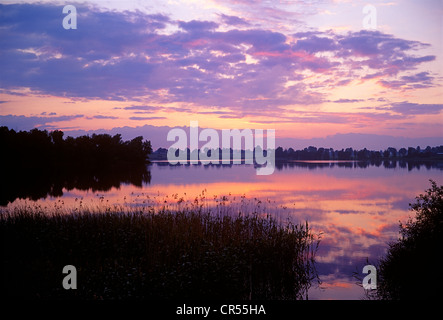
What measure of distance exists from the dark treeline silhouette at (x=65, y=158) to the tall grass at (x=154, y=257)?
55280 mm

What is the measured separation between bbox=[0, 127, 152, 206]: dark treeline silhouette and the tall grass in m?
55.3

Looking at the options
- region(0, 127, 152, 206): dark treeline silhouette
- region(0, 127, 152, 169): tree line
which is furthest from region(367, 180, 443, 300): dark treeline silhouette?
region(0, 127, 152, 169): tree line

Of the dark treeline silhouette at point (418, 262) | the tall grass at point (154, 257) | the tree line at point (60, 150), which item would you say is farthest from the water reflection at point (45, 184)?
the dark treeline silhouette at point (418, 262)

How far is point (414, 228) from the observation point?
16.0 m

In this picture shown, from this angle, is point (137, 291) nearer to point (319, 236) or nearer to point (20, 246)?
point (20, 246)

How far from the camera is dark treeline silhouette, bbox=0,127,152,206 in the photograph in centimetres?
8519

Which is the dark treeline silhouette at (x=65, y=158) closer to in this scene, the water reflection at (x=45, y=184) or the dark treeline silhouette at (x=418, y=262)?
the water reflection at (x=45, y=184)

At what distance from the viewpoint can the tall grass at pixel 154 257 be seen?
1265cm

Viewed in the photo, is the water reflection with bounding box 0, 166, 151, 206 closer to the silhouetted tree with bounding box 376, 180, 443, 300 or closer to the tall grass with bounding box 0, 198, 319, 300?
the tall grass with bounding box 0, 198, 319, 300

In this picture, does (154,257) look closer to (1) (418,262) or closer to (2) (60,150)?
(1) (418,262)

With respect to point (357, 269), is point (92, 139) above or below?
above
